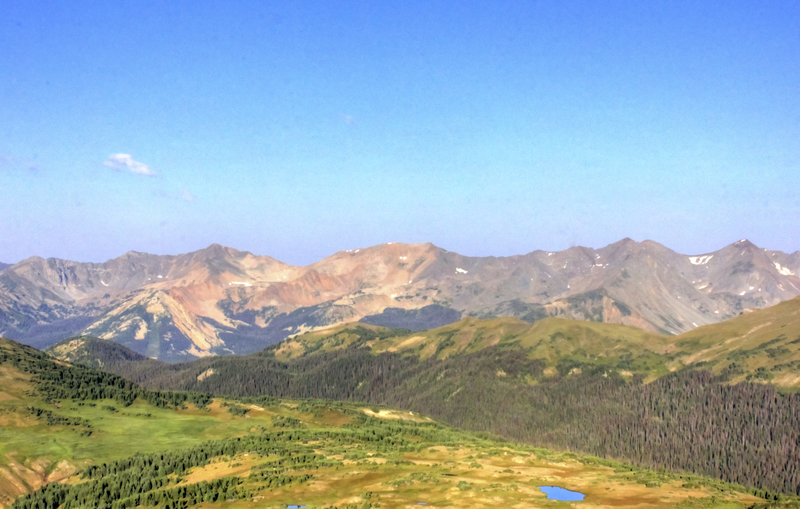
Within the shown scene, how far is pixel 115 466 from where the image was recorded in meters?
194

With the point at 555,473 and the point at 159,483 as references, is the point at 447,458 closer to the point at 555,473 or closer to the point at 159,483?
the point at 555,473

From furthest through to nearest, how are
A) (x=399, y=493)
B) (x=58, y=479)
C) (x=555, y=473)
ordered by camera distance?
1. (x=58, y=479)
2. (x=555, y=473)
3. (x=399, y=493)

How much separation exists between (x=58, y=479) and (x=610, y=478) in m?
145

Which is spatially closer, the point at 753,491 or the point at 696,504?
the point at 696,504

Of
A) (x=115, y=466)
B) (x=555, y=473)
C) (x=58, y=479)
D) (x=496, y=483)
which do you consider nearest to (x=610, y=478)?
(x=555, y=473)

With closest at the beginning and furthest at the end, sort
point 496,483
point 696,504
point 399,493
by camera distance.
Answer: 1. point 696,504
2. point 399,493
3. point 496,483

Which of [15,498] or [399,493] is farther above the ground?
[399,493]

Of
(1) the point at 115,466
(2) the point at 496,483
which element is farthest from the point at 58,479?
(2) the point at 496,483

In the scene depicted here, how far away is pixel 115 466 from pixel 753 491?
17197cm

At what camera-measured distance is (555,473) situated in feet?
560

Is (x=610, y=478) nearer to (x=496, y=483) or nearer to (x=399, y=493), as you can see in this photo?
(x=496, y=483)

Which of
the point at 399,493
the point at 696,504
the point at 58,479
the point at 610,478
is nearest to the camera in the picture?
the point at 696,504

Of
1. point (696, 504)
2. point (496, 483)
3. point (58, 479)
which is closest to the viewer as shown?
point (696, 504)

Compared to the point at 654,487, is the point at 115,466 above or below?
below
